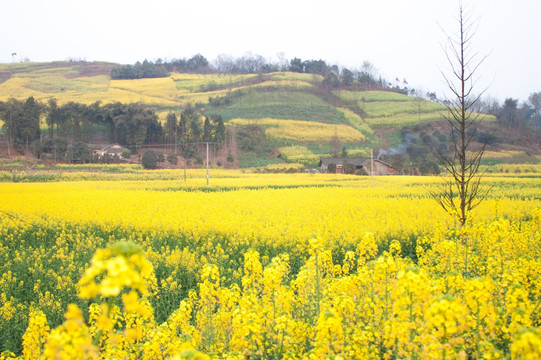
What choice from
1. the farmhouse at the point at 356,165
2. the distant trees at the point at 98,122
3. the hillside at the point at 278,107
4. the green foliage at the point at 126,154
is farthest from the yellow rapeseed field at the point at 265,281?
the hillside at the point at 278,107

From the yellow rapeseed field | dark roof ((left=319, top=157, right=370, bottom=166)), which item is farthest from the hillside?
the yellow rapeseed field

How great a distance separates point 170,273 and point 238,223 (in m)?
3.88

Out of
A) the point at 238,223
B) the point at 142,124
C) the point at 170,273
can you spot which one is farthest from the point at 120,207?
the point at 142,124

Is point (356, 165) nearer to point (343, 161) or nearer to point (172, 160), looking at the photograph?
point (343, 161)

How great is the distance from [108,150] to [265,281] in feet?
166

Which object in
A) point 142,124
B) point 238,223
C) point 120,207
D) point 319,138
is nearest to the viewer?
point 238,223

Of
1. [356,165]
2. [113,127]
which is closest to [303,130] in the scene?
[356,165]

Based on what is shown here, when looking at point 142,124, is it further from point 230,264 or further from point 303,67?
point 303,67

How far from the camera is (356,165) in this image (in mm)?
49906

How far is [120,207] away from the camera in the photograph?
50.3 ft

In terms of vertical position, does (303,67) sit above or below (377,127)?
above

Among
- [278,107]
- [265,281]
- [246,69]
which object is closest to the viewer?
[265,281]

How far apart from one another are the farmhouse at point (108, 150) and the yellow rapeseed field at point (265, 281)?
97.7ft

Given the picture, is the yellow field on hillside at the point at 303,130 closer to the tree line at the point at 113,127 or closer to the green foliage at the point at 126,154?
the tree line at the point at 113,127
